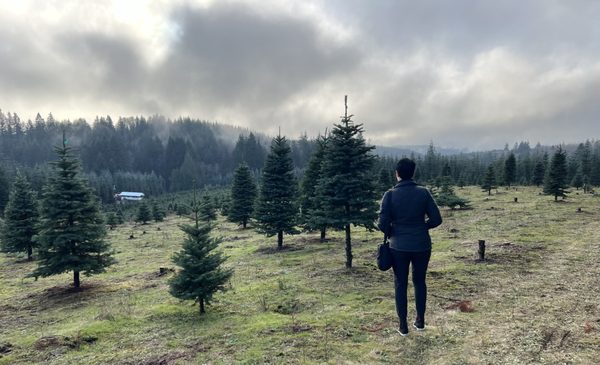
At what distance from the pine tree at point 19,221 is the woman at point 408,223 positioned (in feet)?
119

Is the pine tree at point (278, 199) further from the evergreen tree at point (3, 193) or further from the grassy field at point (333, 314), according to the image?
the evergreen tree at point (3, 193)

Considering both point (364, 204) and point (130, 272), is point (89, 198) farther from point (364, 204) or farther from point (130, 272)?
point (364, 204)

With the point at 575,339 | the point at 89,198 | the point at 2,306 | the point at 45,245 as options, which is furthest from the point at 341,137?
the point at 2,306

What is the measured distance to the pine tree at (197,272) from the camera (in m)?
13.0

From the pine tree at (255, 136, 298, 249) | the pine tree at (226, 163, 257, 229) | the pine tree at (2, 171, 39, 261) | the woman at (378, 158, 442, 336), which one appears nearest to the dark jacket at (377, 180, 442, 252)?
the woman at (378, 158, 442, 336)

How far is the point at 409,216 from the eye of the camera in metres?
7.79

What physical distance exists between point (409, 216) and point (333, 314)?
532 centimetres

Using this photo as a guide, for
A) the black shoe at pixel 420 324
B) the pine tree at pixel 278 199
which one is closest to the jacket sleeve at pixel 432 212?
the black shoe at pixel 420 324

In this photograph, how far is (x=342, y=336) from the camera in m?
9.57

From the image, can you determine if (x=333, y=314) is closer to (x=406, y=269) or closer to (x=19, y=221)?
(x=406, y=269)

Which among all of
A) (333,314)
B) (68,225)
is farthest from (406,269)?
(68,225)

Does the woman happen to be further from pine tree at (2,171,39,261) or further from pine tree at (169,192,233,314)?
pine tree at (2,171,39,261)

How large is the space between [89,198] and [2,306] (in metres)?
6.77

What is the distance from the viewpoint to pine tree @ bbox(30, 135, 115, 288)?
62.5 ft
